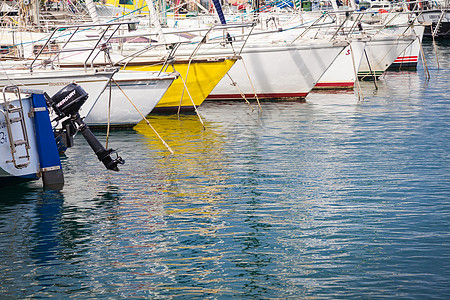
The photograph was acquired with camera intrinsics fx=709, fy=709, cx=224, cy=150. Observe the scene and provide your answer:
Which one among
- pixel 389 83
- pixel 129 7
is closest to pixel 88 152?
pixel 389 83

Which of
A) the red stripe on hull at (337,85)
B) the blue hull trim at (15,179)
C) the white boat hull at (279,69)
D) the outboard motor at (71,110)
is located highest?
the outboard motor at (71,110)

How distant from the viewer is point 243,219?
34.1 feet

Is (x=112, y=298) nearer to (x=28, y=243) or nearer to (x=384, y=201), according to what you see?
(x=28, y=243)

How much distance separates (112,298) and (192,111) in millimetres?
15174

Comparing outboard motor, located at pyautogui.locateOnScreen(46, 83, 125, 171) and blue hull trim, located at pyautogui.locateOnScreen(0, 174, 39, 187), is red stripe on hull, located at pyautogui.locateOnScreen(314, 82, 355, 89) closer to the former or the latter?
outboard motor, located at pyautogui.locateOnScreen(46, 83, 125, 171)

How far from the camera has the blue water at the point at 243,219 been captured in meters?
7.96

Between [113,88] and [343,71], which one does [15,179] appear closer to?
[113,88]

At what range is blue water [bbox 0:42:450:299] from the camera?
314 inches

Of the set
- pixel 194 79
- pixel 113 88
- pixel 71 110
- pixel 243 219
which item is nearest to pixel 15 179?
pixel 71 110

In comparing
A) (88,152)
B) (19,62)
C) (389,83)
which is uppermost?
(19,62)

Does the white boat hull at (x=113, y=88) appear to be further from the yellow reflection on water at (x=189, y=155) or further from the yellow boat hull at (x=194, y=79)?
the yellow boat hull at (x=194, y=79)

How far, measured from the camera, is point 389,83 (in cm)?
2962

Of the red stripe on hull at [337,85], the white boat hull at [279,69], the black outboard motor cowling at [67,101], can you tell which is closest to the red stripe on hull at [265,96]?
the white boat hull at [279,69]

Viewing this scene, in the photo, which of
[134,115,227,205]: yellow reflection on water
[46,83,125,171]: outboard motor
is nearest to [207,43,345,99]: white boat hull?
Answer: [134,115,227,205]: yellow reflection on water
